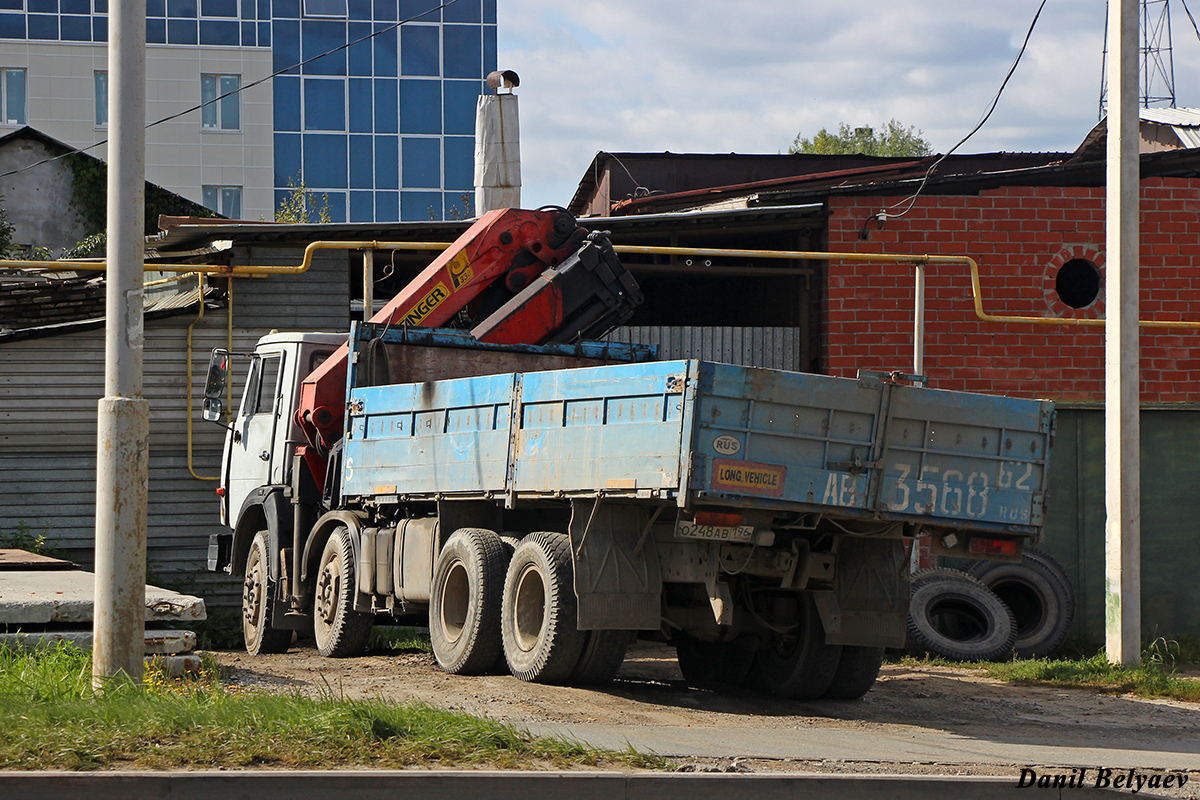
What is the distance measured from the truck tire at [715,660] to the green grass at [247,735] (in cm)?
407

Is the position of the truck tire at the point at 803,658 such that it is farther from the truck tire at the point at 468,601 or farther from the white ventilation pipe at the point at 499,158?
the white ventilation pipe at the point at 499,158

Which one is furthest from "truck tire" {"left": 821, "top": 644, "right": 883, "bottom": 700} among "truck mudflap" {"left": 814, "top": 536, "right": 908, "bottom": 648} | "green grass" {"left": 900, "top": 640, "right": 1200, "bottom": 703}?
"green grass" {"left": 900, "top": 640, "right": 1200, "bottom": 703}

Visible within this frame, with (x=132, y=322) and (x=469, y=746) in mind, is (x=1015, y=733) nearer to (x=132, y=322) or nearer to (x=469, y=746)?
(x=469, y=746)

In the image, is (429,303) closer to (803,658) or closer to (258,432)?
(258,432)

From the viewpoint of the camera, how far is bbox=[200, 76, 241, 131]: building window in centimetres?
5344

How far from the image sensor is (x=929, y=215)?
16.5 metres

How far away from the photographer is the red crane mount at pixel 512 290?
12.3m

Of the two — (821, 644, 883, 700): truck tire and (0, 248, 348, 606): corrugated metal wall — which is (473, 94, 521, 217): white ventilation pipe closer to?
(0, 248, 348, 606): corrugated metal wall

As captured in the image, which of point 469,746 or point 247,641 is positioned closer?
point 469,746

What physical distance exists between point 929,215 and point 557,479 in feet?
28.9

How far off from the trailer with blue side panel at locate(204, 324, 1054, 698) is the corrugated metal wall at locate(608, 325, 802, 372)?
17.8 ft

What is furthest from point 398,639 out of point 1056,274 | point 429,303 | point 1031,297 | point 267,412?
point 1056,274

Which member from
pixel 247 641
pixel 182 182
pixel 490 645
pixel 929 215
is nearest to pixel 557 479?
pixel 490 645

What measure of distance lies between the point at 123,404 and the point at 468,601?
3711 mm
